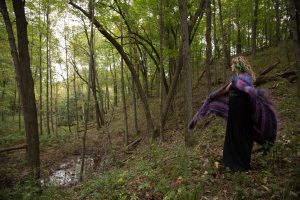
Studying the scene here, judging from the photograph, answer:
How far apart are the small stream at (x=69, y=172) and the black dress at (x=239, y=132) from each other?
7.53m

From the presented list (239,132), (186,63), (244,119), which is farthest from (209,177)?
(186,63)

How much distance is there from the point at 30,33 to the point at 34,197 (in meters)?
14.5

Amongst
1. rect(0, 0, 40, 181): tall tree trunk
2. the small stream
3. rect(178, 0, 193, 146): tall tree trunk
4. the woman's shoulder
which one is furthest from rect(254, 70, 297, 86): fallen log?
rect(0, 0, 40, 181): tall tree trunk

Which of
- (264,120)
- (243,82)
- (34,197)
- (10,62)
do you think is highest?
(10,62)

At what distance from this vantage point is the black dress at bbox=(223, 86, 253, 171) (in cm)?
391

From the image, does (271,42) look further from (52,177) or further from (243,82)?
(52,177)

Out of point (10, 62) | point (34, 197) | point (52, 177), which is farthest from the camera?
point (10, 62)

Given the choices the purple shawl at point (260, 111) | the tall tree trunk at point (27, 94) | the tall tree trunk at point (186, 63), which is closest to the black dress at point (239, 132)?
the purple shawl at point (260, 111)

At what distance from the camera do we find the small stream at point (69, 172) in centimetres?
937

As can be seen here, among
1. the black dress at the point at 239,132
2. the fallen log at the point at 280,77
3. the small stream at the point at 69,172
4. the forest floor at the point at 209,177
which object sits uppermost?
the fallen log at the point at 280,77

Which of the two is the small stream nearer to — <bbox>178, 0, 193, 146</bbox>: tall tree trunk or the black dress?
<bbox>178, 0, 193, 146</bbox>: tall tree trunk

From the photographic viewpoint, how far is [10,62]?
18.9 meters

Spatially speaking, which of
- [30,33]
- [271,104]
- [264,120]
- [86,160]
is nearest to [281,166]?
[264,120]

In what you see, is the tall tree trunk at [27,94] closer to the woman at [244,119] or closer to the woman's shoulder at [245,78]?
the woman at [244,119]
